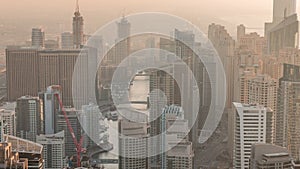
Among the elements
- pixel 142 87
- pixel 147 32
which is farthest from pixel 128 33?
pixel 142 87

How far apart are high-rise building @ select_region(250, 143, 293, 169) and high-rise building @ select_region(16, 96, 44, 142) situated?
7.63 ft

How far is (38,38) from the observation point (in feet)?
24.0

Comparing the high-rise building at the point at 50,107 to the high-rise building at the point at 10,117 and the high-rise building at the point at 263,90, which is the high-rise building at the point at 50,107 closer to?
the high-rise building at the point at 10,117

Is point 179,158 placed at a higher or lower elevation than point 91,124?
lower

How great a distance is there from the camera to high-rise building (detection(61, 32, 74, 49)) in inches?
287

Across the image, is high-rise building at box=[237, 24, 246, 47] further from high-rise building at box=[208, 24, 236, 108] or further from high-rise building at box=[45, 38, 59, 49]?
high-rise building at box=[45, 38, 59, 49]

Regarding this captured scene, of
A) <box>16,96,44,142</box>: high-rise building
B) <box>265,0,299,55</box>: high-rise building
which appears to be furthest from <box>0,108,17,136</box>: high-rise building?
<box>265,0,299,55</box>: high-rise building

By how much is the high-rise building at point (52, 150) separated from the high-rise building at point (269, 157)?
1890 mm

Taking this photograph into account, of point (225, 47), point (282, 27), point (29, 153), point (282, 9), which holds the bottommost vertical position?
point (29, 153)

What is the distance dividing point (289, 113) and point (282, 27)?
1.96 metres

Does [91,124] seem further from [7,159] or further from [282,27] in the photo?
[7,159]

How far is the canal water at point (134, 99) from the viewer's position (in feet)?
16.1

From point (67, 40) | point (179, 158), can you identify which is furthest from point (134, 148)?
point (67, 40)

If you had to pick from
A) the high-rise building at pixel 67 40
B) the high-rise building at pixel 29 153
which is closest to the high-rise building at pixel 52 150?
the high-rise building at pixel 29 153
